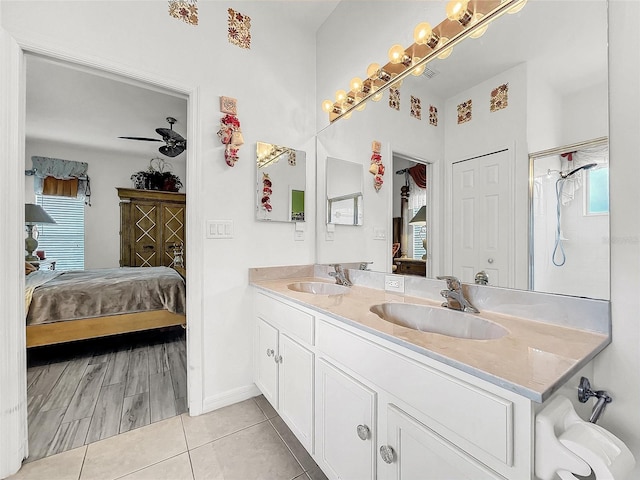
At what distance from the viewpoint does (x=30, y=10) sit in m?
1.33

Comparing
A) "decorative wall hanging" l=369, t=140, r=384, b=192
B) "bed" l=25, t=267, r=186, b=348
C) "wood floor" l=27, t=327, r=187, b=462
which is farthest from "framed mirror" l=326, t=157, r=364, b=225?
"bed" l=25, t=267, r=186, b=348

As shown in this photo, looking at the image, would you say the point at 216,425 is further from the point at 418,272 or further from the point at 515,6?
the point at 515,6

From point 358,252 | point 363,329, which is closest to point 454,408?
point 363,329

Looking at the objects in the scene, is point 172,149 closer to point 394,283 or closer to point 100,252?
point 100,252

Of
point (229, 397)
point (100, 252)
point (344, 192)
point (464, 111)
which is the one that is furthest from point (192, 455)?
point (100, 252)

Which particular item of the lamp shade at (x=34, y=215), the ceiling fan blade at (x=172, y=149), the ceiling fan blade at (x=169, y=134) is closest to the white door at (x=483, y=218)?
the ceiling fan blade at (x=169, y=134)

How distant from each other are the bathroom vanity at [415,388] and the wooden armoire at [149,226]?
4.32 meters

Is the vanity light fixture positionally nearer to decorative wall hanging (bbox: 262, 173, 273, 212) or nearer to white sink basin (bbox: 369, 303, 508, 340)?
decorative wall hanging (bbox: 262, 173, 273, 212)

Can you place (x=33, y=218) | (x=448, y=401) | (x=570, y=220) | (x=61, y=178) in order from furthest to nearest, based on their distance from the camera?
(x=61, y=178) → (x=33, y=218) → (x=570, y=220) → (x=448, y=401)

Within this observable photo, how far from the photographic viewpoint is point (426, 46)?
4.64 feet

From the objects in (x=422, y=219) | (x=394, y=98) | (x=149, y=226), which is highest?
(x=394, y=98)

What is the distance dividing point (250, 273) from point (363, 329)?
45.1 inches

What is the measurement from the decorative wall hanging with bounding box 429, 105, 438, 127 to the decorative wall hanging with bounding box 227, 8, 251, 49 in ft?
4.41

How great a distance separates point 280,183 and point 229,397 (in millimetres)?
A: 1468
